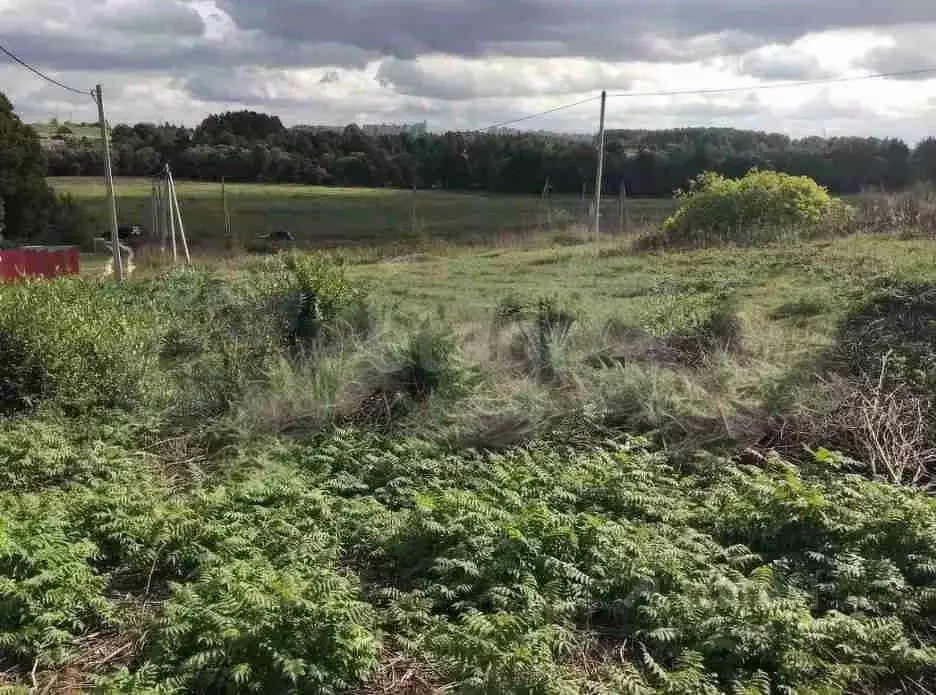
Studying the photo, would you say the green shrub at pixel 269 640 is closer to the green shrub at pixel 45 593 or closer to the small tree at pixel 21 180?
the green shrub at pixel 45 593

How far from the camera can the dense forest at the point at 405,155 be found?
164ft

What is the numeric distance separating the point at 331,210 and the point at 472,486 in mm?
43520

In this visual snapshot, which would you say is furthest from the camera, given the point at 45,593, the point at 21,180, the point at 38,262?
the point at 21,180

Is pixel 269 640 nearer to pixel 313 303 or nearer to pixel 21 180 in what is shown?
pixel 313 303

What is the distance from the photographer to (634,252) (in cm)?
1841

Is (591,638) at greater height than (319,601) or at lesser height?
lesser

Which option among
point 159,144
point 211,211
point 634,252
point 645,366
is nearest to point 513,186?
point 211,211

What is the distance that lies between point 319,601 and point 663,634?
1608 millimetres

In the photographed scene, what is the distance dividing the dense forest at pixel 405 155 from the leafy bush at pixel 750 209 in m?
27.0

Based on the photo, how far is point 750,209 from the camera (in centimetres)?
2069

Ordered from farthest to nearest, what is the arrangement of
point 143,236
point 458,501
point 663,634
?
point 143,236, point 458,501, point 663,634

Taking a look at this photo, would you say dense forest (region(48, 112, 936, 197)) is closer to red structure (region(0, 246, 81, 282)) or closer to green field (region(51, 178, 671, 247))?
green field (region(51, 178, 671, 247))

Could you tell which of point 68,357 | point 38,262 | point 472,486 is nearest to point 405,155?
point 38,262

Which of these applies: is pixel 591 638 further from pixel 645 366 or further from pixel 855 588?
pixel 645 366
